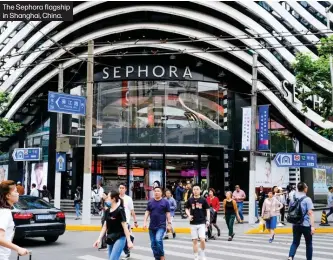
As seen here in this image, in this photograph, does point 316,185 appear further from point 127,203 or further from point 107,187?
point 127,203

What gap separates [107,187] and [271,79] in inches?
523

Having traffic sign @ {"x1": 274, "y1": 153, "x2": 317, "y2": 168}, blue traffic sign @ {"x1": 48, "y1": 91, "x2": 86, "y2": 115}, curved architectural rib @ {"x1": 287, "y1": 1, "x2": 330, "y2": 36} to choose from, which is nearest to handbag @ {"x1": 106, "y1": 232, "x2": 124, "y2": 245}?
blue traffic sign @ {"x1": 48, "y1": 91, "x2": 86, "y2": 115}

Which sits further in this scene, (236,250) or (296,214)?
(236,250)

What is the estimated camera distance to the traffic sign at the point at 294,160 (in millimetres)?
18969

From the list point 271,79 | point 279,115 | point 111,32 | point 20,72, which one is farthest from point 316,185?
point 20,72

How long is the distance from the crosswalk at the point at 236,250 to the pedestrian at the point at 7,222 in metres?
6.01

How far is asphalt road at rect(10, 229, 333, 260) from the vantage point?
35.5ft

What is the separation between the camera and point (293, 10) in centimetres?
3216

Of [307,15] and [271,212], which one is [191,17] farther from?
[271,212]

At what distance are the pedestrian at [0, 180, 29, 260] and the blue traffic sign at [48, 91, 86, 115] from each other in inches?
506

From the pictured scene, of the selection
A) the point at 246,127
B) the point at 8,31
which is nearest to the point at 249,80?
the point at 246,127

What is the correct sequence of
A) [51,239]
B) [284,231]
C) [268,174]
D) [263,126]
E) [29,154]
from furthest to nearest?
[268,174]
[263,126]
[29,154]
[284,231]
[51,239]

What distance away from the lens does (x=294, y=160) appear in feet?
63.2

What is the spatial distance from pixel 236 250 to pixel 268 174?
20.1 m
